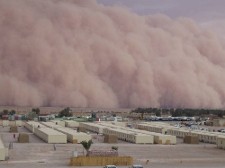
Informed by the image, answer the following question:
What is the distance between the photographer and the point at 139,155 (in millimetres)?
20375

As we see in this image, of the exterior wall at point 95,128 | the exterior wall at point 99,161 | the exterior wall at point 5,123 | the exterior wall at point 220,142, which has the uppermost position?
the exterior wall at point 5,123

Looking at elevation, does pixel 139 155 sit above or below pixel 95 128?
below

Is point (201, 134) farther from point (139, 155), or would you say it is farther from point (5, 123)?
point (5, 123)

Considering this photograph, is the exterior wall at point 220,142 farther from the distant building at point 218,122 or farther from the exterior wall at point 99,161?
the distant building at point 218,122

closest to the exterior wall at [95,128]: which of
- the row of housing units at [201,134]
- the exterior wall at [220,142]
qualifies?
the row of housing units at [201,134]

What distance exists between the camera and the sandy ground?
17.3 metres

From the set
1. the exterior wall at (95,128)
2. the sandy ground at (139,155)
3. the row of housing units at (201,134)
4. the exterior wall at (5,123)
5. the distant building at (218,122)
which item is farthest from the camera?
the distant building at (218,122)

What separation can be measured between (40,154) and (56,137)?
4.92 m

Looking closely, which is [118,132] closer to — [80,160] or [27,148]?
[27,148]

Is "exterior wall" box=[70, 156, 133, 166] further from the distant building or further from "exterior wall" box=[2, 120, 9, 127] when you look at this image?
the distant building

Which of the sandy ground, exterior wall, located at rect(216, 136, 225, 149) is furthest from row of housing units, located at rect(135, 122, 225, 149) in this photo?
the sandy ground

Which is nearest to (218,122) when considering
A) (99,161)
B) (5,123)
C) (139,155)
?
(5,123)

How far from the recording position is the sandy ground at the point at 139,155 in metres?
17.3

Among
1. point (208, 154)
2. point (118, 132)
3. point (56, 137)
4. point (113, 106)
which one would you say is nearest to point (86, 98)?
point (113, 106)
